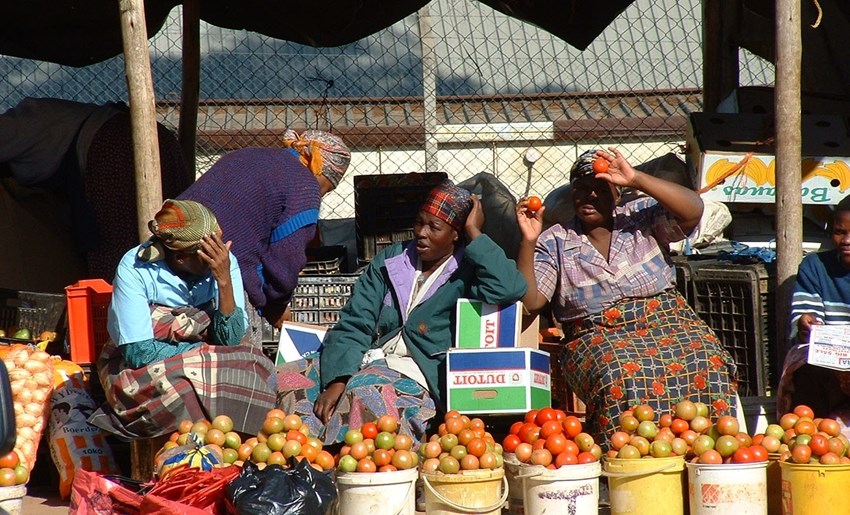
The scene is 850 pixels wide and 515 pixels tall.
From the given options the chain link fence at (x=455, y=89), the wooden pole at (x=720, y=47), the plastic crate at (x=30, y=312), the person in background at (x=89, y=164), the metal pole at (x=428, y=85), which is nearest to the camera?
the plastic crate at (x=30, y=312)

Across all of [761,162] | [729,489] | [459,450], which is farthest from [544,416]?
[761,162]

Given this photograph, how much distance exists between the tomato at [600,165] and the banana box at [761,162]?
146 centimetres

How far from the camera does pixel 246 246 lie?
18.2 feet

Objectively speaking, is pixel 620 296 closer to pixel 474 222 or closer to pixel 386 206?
pixel 474 222

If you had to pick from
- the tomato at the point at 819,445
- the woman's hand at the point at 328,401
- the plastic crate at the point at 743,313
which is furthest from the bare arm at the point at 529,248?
the tomato at the point at 819,445

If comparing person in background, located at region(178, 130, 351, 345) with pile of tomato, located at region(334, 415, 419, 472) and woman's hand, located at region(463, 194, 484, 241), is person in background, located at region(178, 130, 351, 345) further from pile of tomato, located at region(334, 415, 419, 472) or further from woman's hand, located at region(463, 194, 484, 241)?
pile of tomato, located at region(334, 415, 419, 472)

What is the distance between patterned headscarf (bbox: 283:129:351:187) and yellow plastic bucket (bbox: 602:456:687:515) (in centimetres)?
234

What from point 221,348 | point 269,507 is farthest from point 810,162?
point 269,507

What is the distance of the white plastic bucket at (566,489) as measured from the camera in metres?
4.37

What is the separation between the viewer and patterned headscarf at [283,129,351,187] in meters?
6.00

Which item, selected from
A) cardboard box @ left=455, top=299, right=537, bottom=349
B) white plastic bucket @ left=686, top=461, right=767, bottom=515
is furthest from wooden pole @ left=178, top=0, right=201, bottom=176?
white plastic bucket @ left=686, top=461, right=767, bottom=515

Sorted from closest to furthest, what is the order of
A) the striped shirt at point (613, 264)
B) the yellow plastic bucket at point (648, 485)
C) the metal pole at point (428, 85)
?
the yellow plastic bucket at point (648, 485) → the striped shirt at point (613, 264) → the metal pole at point (428, 85)

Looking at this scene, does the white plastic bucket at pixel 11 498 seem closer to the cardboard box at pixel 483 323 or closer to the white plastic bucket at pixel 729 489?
the cardboard box at pixel 483 323

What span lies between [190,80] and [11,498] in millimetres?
4185
